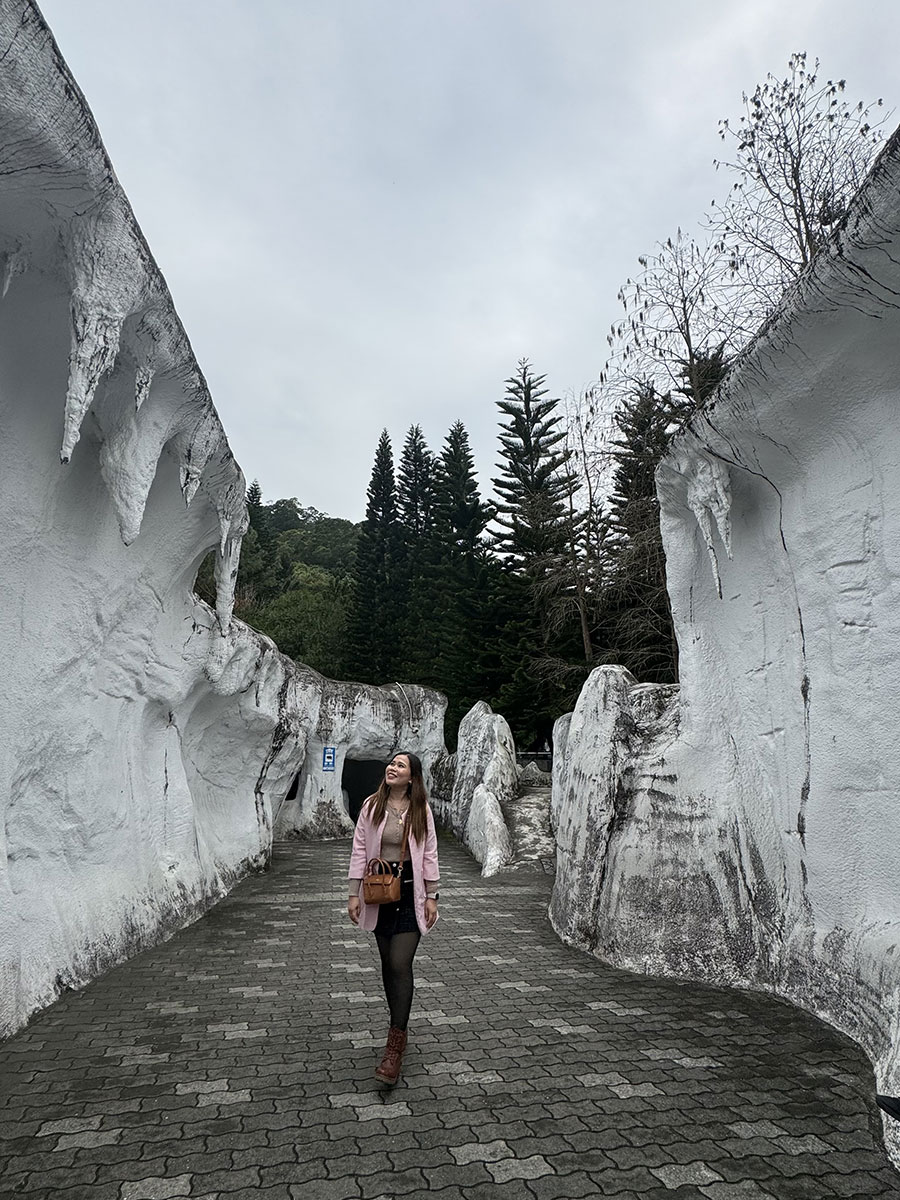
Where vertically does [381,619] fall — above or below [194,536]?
above

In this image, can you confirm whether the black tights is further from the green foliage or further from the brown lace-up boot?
the green foliage

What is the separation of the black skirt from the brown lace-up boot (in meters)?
0.44

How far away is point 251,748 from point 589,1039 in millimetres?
7359

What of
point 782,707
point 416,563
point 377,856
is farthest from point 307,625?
point 377,856

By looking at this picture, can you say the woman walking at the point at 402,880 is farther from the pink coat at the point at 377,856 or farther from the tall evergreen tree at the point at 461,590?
the tall evergreen tree at the point at 461,590

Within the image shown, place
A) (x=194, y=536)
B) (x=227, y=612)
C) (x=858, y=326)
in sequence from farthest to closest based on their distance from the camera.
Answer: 1. (x=227, y=612)
2. (x=194, y=536)
3. (x=858, y=326)

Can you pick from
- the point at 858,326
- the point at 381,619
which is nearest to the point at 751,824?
the point at 858,326

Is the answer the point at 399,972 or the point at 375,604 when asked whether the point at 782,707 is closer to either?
the point at 399,972

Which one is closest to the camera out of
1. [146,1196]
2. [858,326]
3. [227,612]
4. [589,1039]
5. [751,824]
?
[146,1196]

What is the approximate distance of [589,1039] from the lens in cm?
416

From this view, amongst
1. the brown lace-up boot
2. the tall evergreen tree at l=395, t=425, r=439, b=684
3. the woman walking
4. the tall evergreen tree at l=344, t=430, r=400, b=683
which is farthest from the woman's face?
the tall evergreen tree at l=344, t=430, r=400, b=683

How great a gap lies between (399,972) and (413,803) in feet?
2.62

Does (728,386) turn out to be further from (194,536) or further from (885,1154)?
(194,536)

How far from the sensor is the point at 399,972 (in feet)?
11.7
